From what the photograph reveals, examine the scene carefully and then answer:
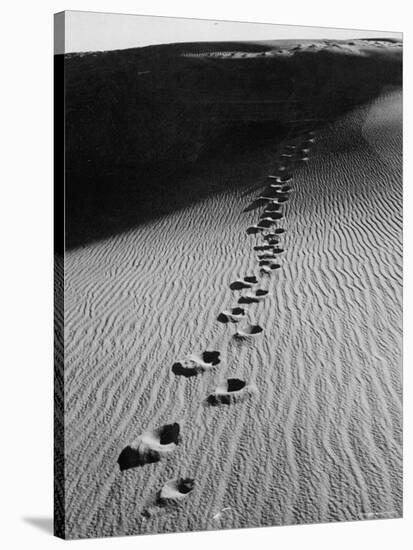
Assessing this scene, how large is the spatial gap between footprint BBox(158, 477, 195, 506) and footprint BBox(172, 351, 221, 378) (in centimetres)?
65

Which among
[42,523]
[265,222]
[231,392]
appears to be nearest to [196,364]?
[231,392]

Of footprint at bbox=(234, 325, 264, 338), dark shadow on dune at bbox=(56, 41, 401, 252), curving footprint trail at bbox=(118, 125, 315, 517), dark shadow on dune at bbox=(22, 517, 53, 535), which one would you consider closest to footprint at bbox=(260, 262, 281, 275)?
curving footprint trail at bbox=(118, 125, 315, 517)

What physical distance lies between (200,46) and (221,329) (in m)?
1.77

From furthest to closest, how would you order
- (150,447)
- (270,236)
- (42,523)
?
(270,236)
(42,523)
(150,447)

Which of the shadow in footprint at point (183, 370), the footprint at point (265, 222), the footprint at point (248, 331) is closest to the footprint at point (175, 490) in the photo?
the shadow in footprint at point (183, 370)

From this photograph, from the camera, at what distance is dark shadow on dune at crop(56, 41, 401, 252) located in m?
8.17

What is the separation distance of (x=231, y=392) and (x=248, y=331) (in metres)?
0.42

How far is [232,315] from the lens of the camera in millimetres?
8648

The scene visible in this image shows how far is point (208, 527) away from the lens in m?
8.41

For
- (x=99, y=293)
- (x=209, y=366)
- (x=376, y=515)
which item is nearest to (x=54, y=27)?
(x=99, y=293)

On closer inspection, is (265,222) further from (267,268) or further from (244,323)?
(244,323)

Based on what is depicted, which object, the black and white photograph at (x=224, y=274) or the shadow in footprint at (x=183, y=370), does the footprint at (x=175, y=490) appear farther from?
the shadow in footprint at (x=183, y=370)

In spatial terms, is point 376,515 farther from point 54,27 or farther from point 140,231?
point 54,27

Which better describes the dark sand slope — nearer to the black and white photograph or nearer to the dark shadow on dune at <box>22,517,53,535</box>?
the black and white photograph
